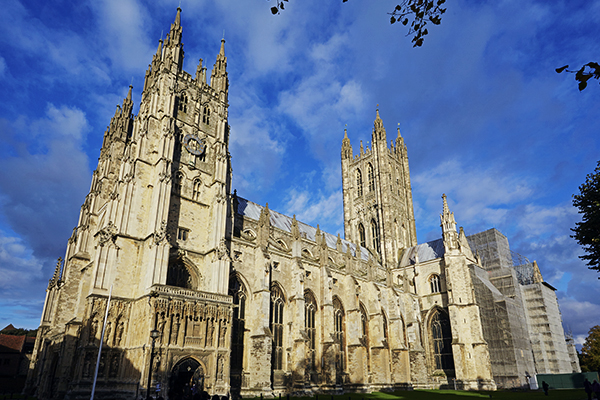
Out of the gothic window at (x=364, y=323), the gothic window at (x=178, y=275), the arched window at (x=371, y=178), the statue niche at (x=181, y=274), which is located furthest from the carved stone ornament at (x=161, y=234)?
the arched window at (x=371, y=178)

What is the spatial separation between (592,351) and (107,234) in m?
71.8

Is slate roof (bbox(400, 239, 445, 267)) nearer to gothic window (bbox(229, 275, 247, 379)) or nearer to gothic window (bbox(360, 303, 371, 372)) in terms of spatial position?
gothic window (bbox(360, 303, 371, 372))

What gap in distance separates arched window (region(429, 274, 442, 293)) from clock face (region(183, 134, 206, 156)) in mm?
34888

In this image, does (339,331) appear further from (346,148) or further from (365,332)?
(346,148)

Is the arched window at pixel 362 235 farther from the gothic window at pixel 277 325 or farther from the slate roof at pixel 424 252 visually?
the gothic window at pixel 277 325

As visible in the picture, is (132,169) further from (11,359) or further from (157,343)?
(11,359)

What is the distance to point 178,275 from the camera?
1106 inches

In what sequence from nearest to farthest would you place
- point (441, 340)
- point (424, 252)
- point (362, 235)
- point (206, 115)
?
1. point (206, 115)
2. point (441, 340)
3. point (424, 252)
4. point (362, 235)

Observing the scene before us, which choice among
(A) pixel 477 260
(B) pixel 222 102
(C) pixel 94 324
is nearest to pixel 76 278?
(C) pixel 94 324

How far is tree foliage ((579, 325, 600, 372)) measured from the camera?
58237 millimetres

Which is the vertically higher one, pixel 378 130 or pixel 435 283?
pixel 378 130

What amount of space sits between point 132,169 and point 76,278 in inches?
409

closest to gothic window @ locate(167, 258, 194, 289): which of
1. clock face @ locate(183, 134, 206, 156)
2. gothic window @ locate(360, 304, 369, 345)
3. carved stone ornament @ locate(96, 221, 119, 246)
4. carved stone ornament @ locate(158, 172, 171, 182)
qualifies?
carved stone ornament @ locate(96, 221, 119, 246)

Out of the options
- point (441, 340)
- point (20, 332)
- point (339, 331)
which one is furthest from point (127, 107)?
point (20, 332)
